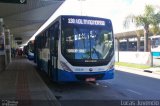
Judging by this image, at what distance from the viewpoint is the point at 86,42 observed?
52.2ft

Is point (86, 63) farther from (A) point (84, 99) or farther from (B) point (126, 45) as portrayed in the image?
(B) point (126, 45)

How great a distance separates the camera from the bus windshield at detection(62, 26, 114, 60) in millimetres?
15656

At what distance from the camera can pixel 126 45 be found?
9212 centimetres

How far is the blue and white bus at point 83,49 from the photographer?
15.6 m

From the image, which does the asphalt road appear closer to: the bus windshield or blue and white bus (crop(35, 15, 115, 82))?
blue and white bus (crop(35, 15, 115, 82))

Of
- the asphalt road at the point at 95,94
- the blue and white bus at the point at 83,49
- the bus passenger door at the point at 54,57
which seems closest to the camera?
the asphalt road at the point at 95,94

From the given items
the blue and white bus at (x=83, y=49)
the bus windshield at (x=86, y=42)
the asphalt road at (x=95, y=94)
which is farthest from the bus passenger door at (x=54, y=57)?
the bus windshield at (x=86, y=42)

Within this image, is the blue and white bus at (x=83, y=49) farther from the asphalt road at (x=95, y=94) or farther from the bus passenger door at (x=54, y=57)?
the asphalt road at (x=95, y=94)

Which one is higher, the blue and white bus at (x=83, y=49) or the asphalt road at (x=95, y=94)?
the blue and white bus at (x=83, y=49)

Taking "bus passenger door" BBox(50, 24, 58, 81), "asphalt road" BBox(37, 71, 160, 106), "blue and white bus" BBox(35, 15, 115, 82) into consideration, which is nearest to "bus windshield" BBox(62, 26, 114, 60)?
"blue and white bus" BBox(35, 15, 115, 82)

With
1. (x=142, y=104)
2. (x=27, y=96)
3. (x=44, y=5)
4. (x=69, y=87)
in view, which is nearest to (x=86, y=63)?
(x=69, y=87)

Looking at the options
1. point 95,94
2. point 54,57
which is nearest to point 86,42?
point 54,57

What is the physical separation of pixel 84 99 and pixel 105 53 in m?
3.53

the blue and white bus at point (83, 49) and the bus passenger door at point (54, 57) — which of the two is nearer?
the blue and white bus at point (83, 49)
